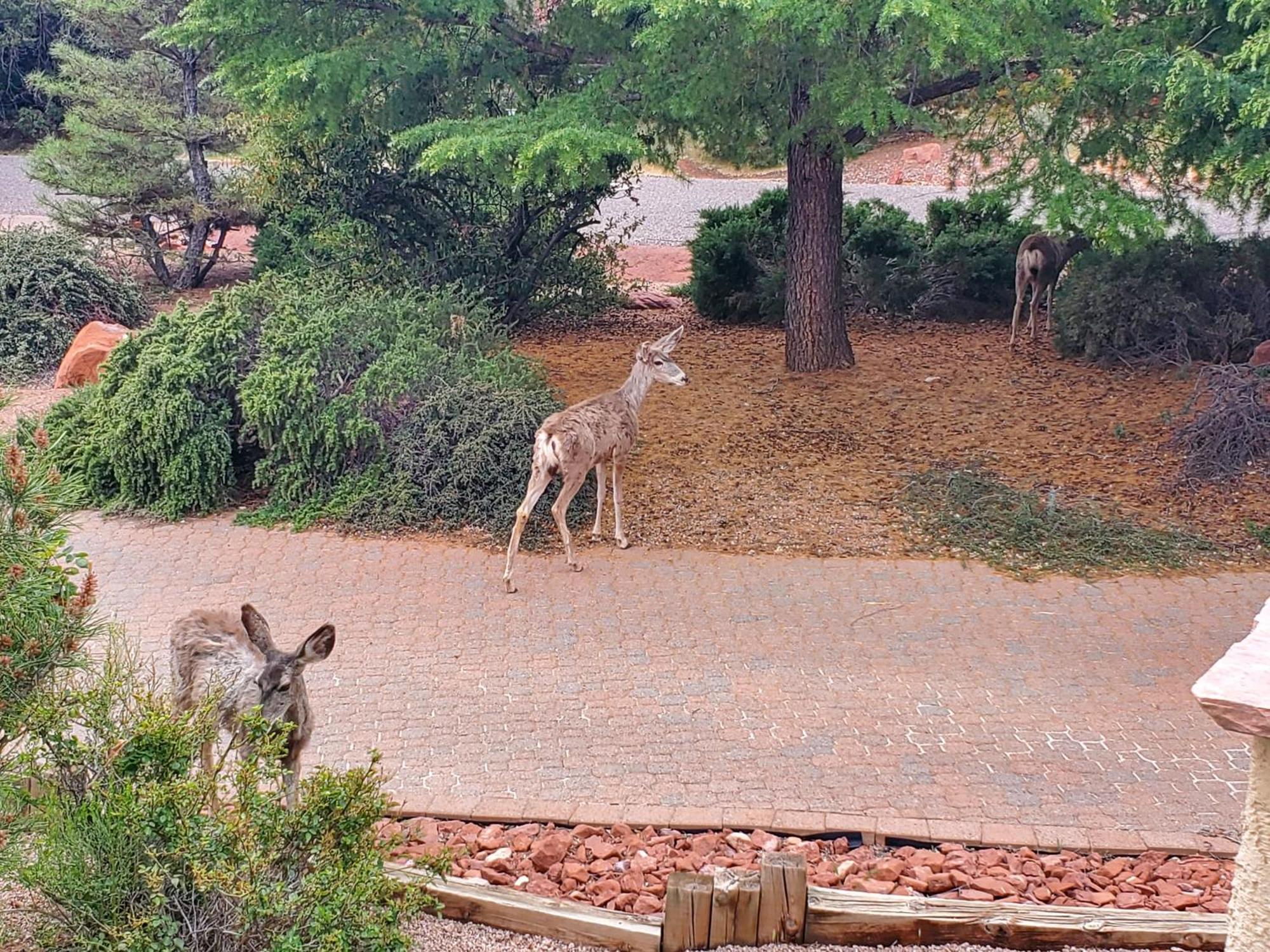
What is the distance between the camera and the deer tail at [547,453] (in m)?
9.53

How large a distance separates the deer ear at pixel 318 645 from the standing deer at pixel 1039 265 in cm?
1241

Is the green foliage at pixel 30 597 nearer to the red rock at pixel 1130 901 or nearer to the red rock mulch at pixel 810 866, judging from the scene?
the red rock mulch at pixel 810 866

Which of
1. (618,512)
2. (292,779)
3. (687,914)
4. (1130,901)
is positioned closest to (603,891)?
(687,914)

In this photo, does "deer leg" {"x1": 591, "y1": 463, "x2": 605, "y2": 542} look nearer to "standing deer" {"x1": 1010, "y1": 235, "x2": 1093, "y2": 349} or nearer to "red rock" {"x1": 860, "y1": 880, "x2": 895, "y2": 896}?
"red rock" {"x1": 860, "y1": 880, "x2": 895, "y2": 896}

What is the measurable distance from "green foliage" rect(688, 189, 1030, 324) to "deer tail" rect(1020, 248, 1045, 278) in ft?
6.00

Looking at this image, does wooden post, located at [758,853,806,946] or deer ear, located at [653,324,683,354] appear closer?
wooden post, located at [758,853,806,946]

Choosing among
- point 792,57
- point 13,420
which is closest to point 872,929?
point 792,57

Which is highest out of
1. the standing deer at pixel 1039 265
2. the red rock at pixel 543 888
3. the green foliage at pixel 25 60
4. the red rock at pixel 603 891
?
the green foliage at pixel 25 60

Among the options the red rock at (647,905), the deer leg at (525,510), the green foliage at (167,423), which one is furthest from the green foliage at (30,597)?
the green foliage at (167,423)

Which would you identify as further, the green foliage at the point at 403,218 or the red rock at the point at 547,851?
the green foliage at the point at 403,218

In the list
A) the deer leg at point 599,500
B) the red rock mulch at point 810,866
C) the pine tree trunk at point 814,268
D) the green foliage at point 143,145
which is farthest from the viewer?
the green foliage at point 143,145

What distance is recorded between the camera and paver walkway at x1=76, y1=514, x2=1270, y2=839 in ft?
21.3

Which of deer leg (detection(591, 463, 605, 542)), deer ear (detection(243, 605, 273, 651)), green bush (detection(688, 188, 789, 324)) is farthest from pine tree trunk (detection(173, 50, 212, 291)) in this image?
deer ear (detection(243, 605, 273, 651))

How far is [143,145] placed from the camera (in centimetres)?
1908
